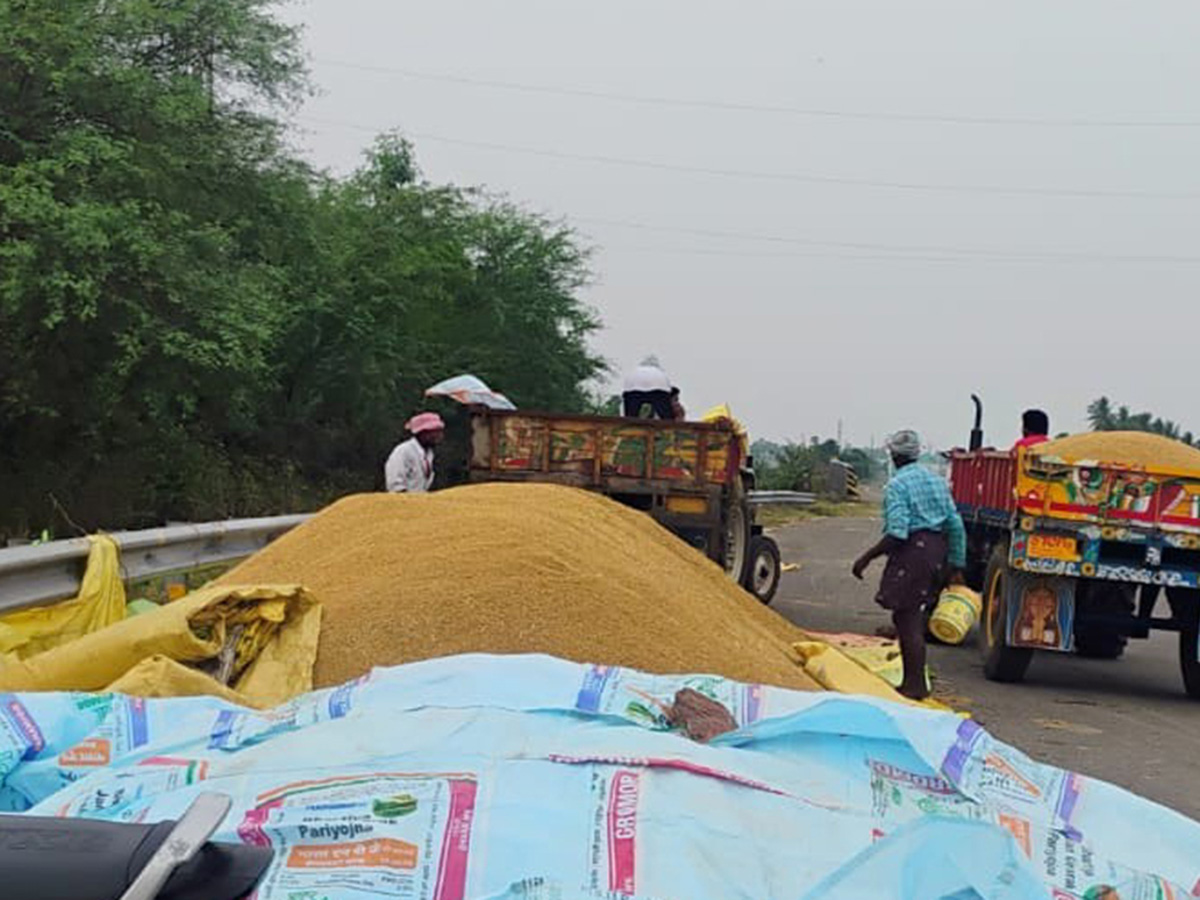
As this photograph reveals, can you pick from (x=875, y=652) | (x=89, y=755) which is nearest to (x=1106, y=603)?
(x=875, y=652)

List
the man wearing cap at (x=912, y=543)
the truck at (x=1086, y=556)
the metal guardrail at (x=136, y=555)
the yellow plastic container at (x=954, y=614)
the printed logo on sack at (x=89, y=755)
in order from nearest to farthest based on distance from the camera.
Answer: the printed logo on sack at (x=89, y=755), the metal guardrail at (x=136, y=555), the man wearing cap at (x=912, y=543), the truck at (x=1086, y=556), the yellow plastic container at (x=954, y=614)

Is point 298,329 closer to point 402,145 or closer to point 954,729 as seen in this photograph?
point 402,145

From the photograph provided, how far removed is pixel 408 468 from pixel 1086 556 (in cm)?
486

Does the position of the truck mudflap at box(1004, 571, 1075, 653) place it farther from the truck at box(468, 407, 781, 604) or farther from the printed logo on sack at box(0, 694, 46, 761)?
the printed logo on sack at box(0, 694, 46, 761)

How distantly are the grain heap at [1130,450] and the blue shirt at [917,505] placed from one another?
154 cm

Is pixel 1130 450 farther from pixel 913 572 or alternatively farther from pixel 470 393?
pixel 470 393

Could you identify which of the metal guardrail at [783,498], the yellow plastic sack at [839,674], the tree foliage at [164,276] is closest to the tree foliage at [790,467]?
the metal guardrail at [783,498]

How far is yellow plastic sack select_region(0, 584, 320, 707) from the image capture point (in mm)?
4934

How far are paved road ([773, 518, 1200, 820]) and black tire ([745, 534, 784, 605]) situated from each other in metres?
0.33

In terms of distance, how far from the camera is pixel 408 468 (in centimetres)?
1033

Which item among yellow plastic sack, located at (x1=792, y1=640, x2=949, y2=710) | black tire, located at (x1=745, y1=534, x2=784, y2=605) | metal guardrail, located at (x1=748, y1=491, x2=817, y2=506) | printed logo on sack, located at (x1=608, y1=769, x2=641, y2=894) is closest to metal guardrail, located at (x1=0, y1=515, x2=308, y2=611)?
yellow plastic sack, located at (x1=792, y1=640, x2=949, y2=710)

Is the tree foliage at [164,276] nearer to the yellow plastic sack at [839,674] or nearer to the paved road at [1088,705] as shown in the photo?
the paved road at [1088,705]

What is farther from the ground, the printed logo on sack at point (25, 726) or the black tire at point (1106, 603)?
the printed logo on sack at point (25, 726)

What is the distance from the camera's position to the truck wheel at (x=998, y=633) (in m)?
10.4
